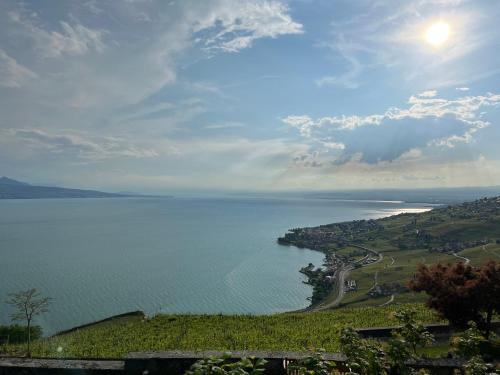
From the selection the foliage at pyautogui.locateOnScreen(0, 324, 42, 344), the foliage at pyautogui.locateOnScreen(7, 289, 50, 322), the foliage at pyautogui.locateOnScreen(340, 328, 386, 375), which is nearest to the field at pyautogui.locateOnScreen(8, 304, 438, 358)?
the foliage at pyautogui.locateOnScreen(7, 289, 50, 322)

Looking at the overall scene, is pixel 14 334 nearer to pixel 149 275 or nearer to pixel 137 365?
pixel 137 365

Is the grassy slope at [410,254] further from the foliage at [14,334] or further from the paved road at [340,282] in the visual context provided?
the foliage at [14,334]

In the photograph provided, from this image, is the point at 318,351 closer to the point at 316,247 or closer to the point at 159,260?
the point at 159,260

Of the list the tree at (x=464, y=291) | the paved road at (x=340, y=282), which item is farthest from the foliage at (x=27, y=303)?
the paved road at (x=340, y=282)

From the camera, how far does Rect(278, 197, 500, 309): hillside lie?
89188 mm

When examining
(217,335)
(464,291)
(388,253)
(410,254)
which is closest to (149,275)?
(217,335)

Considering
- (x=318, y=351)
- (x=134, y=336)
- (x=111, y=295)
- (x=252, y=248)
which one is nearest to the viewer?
(x=318, y=351)

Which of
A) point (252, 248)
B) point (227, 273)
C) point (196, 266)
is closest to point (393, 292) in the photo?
point (227, 273)

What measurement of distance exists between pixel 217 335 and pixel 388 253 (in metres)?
127

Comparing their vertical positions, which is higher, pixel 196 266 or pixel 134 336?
pixel 134 336

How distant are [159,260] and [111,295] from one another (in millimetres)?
43692

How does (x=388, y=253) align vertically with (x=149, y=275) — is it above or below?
above

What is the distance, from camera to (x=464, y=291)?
19.1m

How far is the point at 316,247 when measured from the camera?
174 meters
